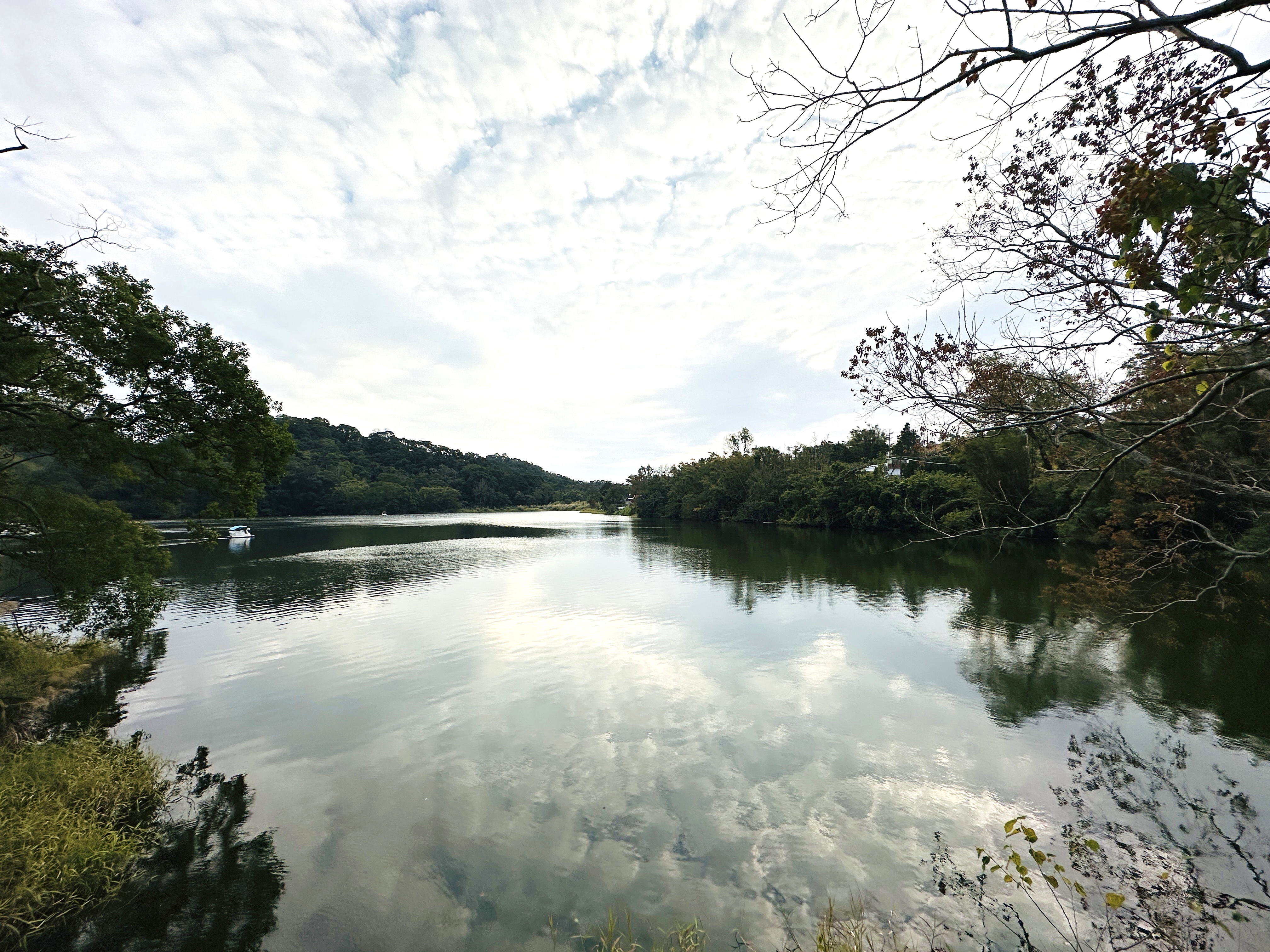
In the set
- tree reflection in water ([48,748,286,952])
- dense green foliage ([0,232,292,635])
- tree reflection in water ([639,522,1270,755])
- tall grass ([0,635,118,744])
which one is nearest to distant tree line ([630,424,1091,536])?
tree reflection in water ([639,522,1270,755])

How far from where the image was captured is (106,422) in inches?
351

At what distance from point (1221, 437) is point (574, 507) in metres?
133

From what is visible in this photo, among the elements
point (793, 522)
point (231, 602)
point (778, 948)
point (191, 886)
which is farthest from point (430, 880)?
point (793, 522)

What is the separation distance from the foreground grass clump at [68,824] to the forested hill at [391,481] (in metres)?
81.3

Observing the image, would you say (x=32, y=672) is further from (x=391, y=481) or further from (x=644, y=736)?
(x=391, y=481)

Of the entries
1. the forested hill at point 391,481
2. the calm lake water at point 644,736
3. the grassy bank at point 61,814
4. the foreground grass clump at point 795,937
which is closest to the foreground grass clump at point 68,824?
the grassy bank at point 61,814

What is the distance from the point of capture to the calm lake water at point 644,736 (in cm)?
554

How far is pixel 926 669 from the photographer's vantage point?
1215 centimetres

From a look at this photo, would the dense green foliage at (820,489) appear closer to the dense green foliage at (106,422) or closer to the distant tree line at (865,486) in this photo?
the distant tree line at (865,486)

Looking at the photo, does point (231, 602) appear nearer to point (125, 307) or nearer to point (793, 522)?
point (125, 307)

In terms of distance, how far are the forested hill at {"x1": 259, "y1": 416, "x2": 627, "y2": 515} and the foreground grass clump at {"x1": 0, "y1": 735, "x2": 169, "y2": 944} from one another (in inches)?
3201

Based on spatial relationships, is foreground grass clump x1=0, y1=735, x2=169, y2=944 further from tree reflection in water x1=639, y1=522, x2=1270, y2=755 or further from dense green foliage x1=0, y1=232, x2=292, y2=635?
tree reflection in water x1=639, y1=522, x2=1270, y2=755

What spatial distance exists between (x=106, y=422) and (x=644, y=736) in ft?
35.0

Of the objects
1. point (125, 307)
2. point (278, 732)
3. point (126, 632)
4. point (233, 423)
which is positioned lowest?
point (278, 732)
